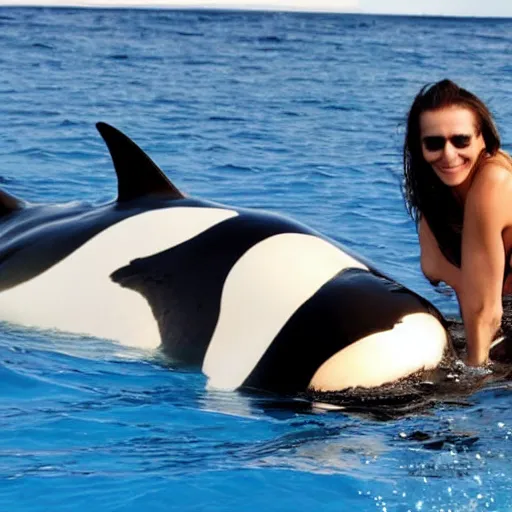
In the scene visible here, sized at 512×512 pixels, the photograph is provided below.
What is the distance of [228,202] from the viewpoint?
39.4 feet

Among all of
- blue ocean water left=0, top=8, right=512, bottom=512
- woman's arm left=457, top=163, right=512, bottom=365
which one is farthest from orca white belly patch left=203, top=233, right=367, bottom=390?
woman's arm left=457, top=163, right=512, bottom=365

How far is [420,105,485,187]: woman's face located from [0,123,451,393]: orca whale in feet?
2.01

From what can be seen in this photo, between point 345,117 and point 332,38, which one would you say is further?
point 332,38

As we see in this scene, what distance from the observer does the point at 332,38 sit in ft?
121

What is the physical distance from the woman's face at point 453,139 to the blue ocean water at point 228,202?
0.87 meters

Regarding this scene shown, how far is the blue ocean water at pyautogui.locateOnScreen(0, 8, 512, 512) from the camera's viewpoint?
191 inches

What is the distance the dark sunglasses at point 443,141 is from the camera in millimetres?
5715

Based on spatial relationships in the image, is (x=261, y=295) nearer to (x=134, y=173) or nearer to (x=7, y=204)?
(x=134, y=173)

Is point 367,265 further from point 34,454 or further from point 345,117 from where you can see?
point 345,117

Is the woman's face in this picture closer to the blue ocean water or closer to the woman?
the woman

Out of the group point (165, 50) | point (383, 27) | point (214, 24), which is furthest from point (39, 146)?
point (383, 27)

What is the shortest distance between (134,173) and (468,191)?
5.61 feet

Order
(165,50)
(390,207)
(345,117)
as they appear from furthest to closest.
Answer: (165,50)
(345,117)
(390,207)

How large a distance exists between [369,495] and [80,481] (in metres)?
1.14
